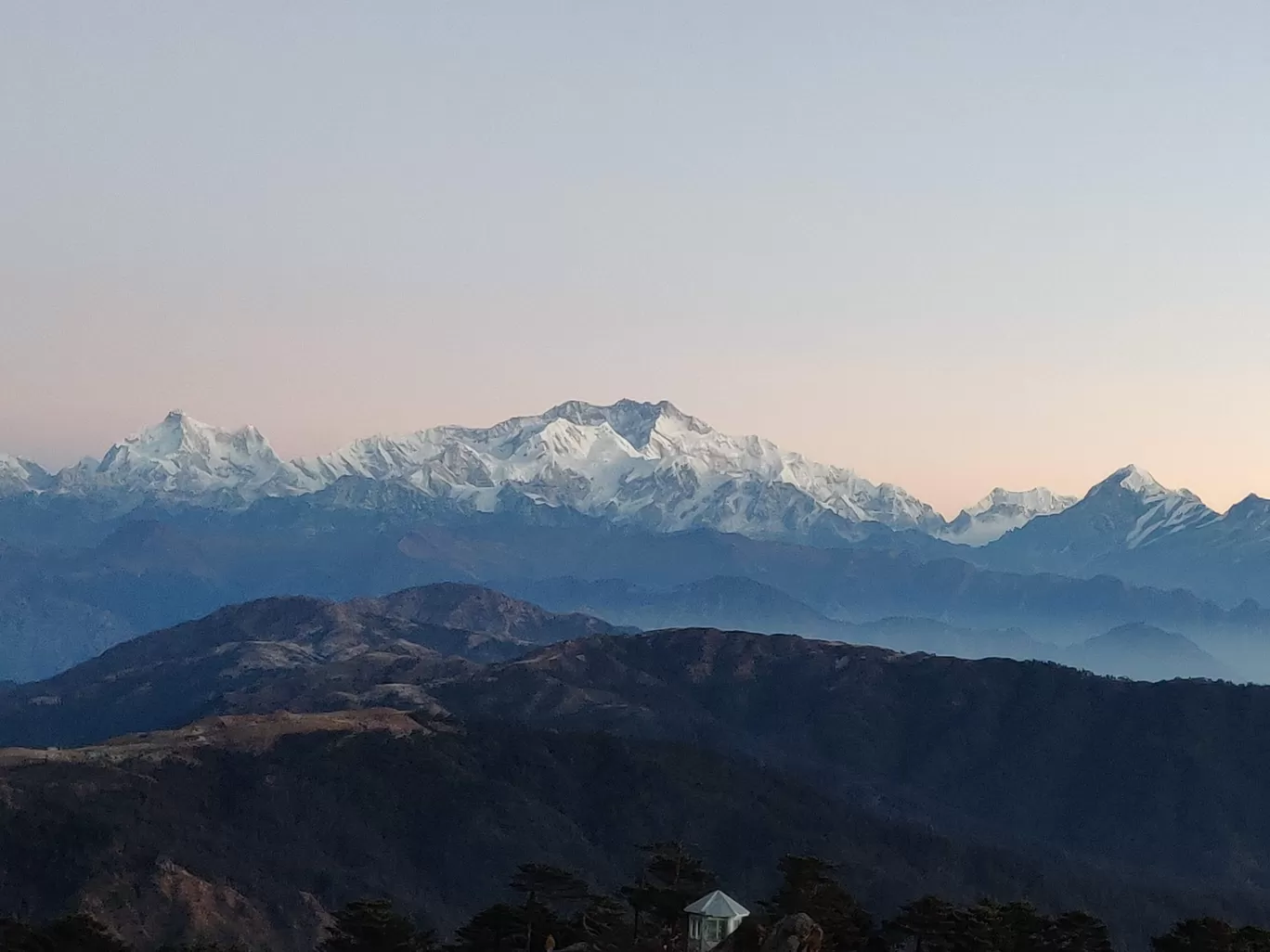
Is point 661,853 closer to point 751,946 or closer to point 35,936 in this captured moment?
point 751,946

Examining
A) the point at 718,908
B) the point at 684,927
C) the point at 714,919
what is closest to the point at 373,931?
the point at 684,927

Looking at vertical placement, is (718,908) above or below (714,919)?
above

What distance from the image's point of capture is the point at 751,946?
325ft

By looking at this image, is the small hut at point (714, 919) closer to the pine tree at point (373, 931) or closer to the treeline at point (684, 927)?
the treeline at point (684, 927)

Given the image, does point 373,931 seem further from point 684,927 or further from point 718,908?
point 718,908

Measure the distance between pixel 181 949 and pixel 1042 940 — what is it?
286 feet

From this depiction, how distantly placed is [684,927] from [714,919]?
16774 millimetres

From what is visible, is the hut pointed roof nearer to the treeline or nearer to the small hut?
the small hut

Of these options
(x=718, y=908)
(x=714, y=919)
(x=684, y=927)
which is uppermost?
(x=718, y=908)

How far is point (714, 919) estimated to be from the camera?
107 metres

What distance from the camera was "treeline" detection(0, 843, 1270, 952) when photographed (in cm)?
11600

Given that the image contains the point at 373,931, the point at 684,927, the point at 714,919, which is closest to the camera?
the point at 714,919

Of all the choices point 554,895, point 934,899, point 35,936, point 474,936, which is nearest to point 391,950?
point 474,936

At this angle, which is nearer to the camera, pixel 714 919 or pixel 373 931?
pixel 714 919
